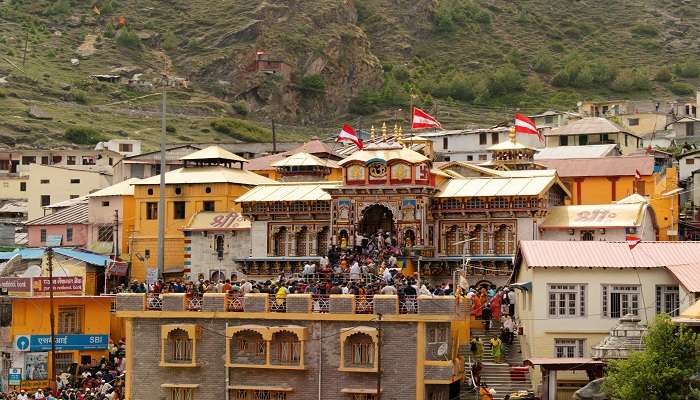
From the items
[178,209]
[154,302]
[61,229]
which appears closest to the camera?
[154,302]

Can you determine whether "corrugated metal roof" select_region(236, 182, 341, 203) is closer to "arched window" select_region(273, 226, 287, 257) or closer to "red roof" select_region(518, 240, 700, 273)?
"arched window" select_region(273, 226, 287, 257)

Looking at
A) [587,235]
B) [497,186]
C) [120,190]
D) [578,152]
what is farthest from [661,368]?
[578,152]

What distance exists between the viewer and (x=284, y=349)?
59.8 metres

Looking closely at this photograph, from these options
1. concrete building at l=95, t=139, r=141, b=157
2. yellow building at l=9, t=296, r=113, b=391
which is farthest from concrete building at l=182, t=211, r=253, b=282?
concrete building at l=95, t=139, r=141, b=157

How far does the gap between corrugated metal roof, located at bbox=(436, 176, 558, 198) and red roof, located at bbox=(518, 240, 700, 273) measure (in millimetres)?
14980

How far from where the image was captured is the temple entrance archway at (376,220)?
77000mm

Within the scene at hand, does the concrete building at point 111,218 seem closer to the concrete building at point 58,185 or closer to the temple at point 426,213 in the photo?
the temple at point 426,213

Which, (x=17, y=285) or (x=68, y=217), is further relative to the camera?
(x=68, y=217)

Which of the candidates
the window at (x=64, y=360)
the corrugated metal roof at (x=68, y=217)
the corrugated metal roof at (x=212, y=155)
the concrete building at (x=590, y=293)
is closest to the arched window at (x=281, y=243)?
the window at (x=64, y=360)

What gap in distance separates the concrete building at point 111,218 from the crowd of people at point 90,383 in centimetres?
1759

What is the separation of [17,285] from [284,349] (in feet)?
66.5

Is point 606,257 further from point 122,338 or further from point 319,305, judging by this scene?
point 122,338

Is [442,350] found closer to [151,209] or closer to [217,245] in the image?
[217,245]

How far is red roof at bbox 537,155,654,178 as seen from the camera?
93750 mm
